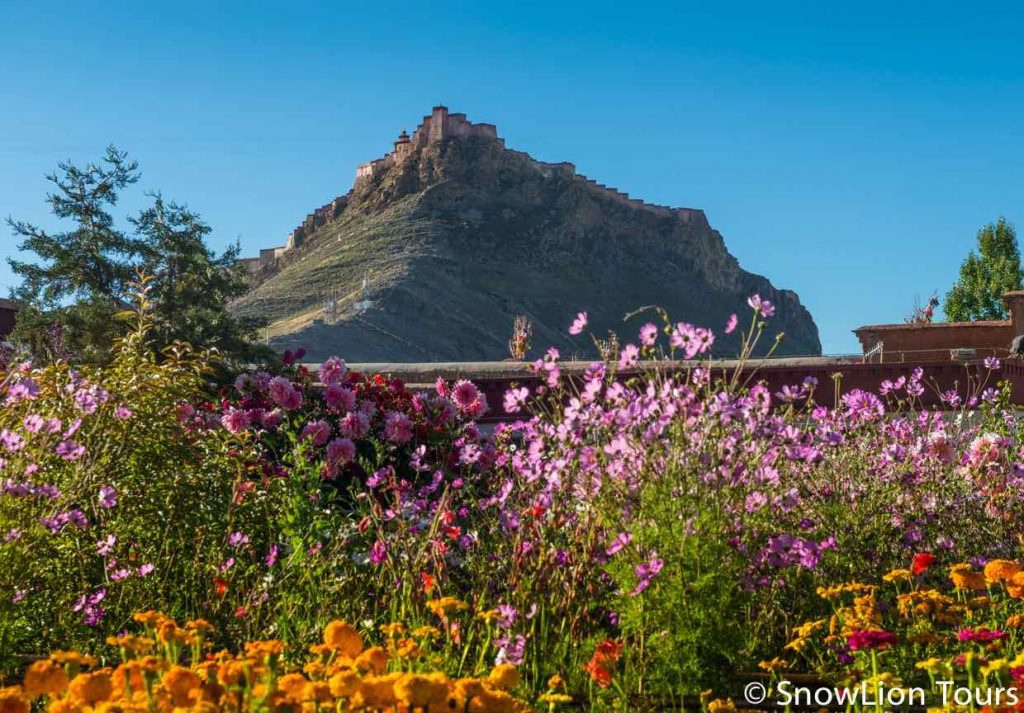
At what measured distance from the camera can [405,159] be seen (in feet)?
348

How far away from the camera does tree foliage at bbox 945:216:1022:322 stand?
3734cm

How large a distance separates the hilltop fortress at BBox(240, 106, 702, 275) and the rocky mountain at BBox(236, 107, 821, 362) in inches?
4.7

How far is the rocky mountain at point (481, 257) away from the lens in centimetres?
8100

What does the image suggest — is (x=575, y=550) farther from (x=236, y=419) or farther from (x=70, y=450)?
(x=236, y=419)

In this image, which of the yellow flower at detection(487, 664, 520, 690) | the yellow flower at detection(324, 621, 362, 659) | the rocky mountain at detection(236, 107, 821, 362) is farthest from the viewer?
the rocky mountain at detection(236, 107, 821, 362)

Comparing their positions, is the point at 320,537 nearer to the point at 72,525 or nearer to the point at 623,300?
the point at 72,525

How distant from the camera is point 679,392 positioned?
3986 mm

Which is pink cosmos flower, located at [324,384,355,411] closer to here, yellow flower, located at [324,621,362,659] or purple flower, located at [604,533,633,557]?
purple flower, located at [604,533,633,557]

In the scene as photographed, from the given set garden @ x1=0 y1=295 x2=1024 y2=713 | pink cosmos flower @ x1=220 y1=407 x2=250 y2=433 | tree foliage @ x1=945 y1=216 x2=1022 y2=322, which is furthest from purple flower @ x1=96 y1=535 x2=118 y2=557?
tree foliage @ x1=945 y1=216 x2=1022 y2=322

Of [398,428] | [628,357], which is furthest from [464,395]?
[628,357]

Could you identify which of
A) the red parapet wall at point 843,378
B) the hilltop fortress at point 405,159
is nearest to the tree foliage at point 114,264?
the red parapet wall at point 843,378

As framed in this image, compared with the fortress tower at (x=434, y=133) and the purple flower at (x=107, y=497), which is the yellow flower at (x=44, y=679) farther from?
the fortress tower at (x=434, y=133)

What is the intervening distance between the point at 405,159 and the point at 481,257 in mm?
16686

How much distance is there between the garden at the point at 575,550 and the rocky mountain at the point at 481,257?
66.5 meters
